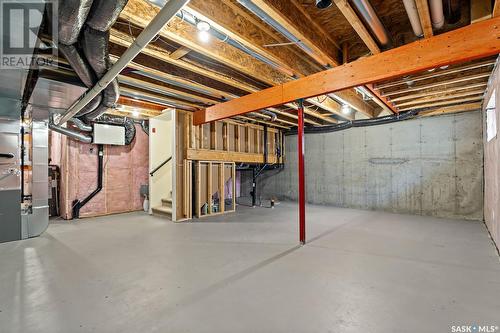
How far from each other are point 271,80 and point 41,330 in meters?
3.49

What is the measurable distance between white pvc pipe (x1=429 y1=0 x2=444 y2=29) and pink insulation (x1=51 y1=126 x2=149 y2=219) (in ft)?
20.6

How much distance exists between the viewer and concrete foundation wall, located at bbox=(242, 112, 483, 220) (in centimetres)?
498

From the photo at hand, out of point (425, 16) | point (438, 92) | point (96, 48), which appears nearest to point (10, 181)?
point (96, 48)

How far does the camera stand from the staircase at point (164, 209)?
5178mm

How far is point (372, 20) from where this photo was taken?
84.2 inches

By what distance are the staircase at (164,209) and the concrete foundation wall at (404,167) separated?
3.99 meters

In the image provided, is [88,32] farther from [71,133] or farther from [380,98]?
[380,98]

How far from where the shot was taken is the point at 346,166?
22.0 ft

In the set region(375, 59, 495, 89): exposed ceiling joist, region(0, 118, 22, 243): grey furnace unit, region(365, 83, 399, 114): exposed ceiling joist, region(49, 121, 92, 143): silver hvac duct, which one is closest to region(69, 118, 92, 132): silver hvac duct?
region(49, 121, 92, 143): silver hvac duct

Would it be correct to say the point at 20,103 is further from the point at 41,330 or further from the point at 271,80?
the point at 271,80

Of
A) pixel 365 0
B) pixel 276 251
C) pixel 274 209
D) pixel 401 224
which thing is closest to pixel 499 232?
pixel 401 224

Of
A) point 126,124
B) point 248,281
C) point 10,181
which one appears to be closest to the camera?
point 248,281

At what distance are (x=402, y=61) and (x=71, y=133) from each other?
19.2 ft

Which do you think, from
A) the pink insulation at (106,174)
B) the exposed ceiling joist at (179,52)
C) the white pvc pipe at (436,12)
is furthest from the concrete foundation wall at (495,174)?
the pink insulation at (106,174)
